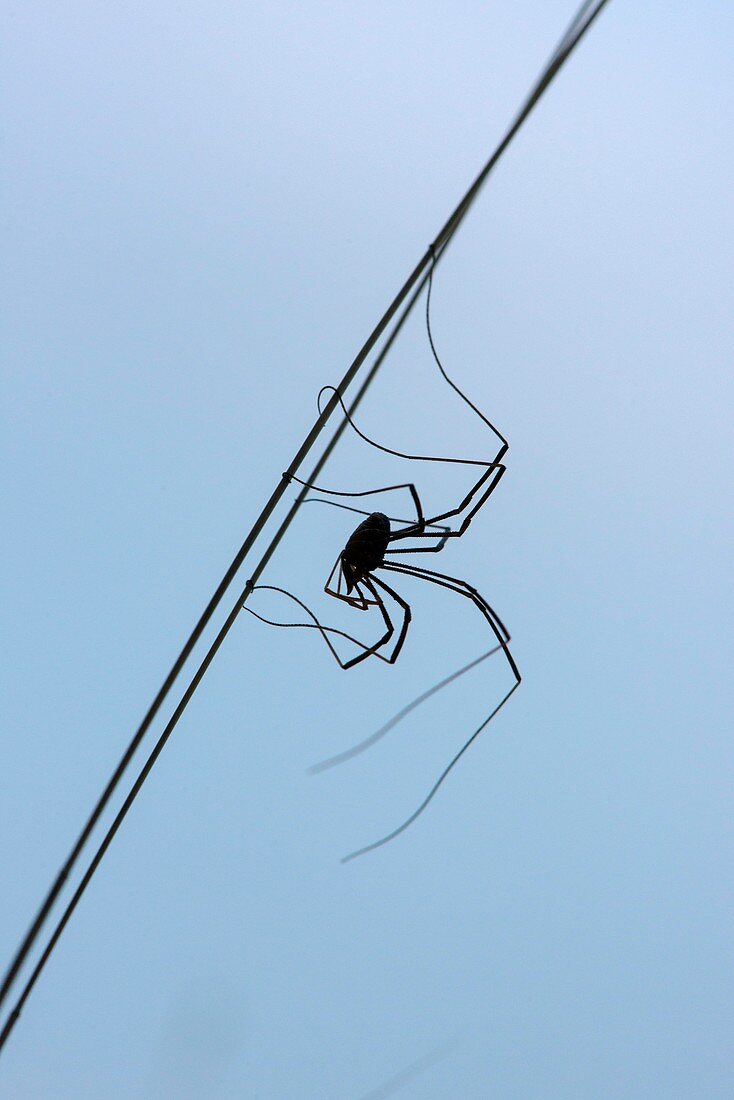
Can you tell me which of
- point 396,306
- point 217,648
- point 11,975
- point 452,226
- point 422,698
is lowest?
point 11,975

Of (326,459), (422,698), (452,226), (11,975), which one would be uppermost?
(452,226)

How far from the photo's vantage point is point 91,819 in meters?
1.18

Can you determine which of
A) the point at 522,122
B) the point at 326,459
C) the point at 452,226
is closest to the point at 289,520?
the point at 326,459

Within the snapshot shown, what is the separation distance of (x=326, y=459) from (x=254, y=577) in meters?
0.27

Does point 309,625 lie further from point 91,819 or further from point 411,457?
point 91,819

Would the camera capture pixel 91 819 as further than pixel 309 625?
No

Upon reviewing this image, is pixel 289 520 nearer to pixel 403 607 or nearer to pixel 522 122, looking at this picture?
pixel 522 122

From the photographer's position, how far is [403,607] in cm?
330

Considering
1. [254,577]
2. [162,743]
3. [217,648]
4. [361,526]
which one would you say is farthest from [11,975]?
[361,526]

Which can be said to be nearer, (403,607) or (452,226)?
(452,226)

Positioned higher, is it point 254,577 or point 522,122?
point 522,122

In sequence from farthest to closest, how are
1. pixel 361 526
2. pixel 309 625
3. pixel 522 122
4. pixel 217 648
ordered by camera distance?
pixel 361 526 → pixel 309 625 → pixel 217 648 → pixel 522 122

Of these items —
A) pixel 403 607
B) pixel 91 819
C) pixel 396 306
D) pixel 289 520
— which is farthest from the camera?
pixel 403 607

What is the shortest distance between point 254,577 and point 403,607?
1.63 m
